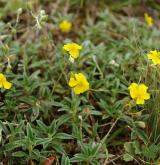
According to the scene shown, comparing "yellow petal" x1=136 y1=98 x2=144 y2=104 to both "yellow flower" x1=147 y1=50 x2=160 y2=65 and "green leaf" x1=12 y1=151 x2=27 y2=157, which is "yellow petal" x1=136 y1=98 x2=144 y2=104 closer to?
"yellow flower" x1=147 y1=50 x2=160 y2=65

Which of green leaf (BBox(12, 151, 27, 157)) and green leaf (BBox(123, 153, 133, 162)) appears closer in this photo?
green leaf (BBox(12, 151, 27, 157))

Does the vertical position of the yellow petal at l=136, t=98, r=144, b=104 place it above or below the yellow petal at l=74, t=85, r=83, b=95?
below

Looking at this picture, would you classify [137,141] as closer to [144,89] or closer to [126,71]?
[144,89]

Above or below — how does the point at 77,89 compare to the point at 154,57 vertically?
below

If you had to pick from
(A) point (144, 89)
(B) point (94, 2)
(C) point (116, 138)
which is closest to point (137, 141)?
(C) point (116, 138)

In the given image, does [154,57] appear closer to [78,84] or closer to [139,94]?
[139,94]

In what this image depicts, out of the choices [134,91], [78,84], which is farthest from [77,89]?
[134,91]

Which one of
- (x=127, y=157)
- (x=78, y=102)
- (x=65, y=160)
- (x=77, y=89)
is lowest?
(x=127, y=157)

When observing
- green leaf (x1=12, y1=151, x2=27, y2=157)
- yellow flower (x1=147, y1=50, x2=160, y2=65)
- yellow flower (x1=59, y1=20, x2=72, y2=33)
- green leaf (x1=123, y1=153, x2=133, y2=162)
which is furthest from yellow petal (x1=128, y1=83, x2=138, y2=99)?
yellow flower (x1=59, y1=20, x2=72, y2=33)

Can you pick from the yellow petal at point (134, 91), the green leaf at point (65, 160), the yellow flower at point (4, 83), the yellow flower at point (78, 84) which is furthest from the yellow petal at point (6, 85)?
the yellow petal at point (134, 91)

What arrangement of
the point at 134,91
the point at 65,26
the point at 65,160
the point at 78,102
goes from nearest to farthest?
the point at 65,160
the point at 134,91
the point at 78,102
the point at 65,26
